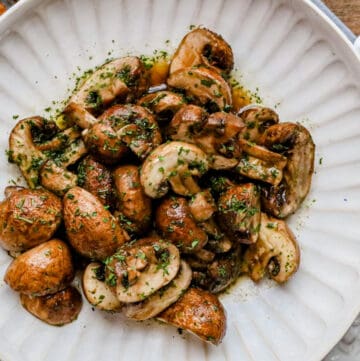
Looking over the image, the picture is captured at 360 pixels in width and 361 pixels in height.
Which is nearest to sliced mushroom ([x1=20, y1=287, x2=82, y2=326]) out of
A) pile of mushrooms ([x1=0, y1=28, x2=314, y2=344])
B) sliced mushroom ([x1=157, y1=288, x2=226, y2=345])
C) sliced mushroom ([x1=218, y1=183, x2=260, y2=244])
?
pile of mushrooms ([x1=0, y1=28, x2=314, y2=344])

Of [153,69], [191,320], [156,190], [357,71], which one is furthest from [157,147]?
[357,71]

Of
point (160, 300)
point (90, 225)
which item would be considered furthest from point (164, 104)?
point (160, 300)

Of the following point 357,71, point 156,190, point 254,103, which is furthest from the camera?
point 254,103

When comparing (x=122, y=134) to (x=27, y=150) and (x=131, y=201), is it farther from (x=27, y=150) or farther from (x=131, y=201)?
(x=27, y=150)

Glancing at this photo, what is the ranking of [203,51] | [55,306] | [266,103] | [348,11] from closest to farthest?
[55,306], [203,51], [266,103], [348,11]

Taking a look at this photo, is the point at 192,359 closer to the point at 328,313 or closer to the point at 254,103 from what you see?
the point at 328,313

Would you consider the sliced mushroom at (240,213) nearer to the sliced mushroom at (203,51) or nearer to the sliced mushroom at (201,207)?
the sliced mushroom at (201,207)
